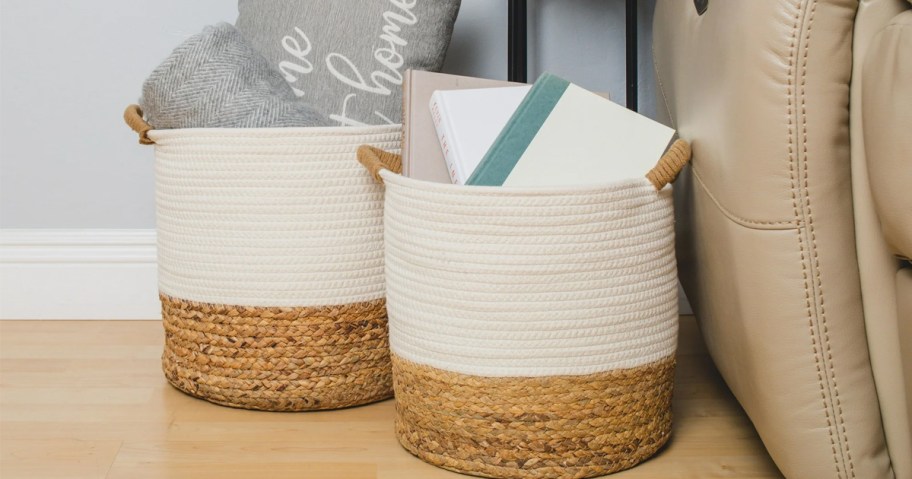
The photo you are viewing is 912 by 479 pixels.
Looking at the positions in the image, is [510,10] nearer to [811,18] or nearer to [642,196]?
[642,196]

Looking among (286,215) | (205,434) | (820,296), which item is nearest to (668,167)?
(820,296)

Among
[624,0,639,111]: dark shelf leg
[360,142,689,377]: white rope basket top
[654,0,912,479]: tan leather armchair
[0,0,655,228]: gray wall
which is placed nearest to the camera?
[654,0,912,479]: tan leather armchair

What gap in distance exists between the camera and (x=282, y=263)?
105 cm

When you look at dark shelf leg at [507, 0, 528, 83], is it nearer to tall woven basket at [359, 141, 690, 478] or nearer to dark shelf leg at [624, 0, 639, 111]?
dark shelf leg at [624, 0, 639, 111]

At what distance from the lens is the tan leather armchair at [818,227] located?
684 mm

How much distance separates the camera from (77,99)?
1.51 meters

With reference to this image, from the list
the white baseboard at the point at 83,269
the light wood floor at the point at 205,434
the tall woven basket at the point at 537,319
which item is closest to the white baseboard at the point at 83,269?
the white baseboard at the point at 83,269

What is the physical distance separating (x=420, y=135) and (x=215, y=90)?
25 centimetres

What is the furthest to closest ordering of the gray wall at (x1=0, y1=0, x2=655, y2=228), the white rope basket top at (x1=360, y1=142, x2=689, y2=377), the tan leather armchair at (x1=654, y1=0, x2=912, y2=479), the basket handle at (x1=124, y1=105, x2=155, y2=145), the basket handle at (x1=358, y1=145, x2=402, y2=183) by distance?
1. the gray wall at (x1=0, y1=0, x2=655, y2=228)
2. the basket handle at (x1=124, y1=105, x2=155, y2=145)
3. the basket handle at (x1=358, y1=145, x2=402, y2=183)
4. the white rope basket top at (x1=360, y1=142, x2=689, y2=377)
5. the tan leather armchair at (x1=654, y1=0, x2=912, y2=479)

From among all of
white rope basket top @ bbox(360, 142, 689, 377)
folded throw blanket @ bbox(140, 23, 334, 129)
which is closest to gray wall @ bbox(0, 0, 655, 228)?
folded throw blanket @ bbox(140, 23, 334, 129)

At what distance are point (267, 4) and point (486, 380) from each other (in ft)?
2.05

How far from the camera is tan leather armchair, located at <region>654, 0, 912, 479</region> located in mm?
684

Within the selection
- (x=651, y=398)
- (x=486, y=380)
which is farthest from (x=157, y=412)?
(x=651, y=398)

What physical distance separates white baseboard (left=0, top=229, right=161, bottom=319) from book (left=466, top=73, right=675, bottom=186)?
31.8 inches
